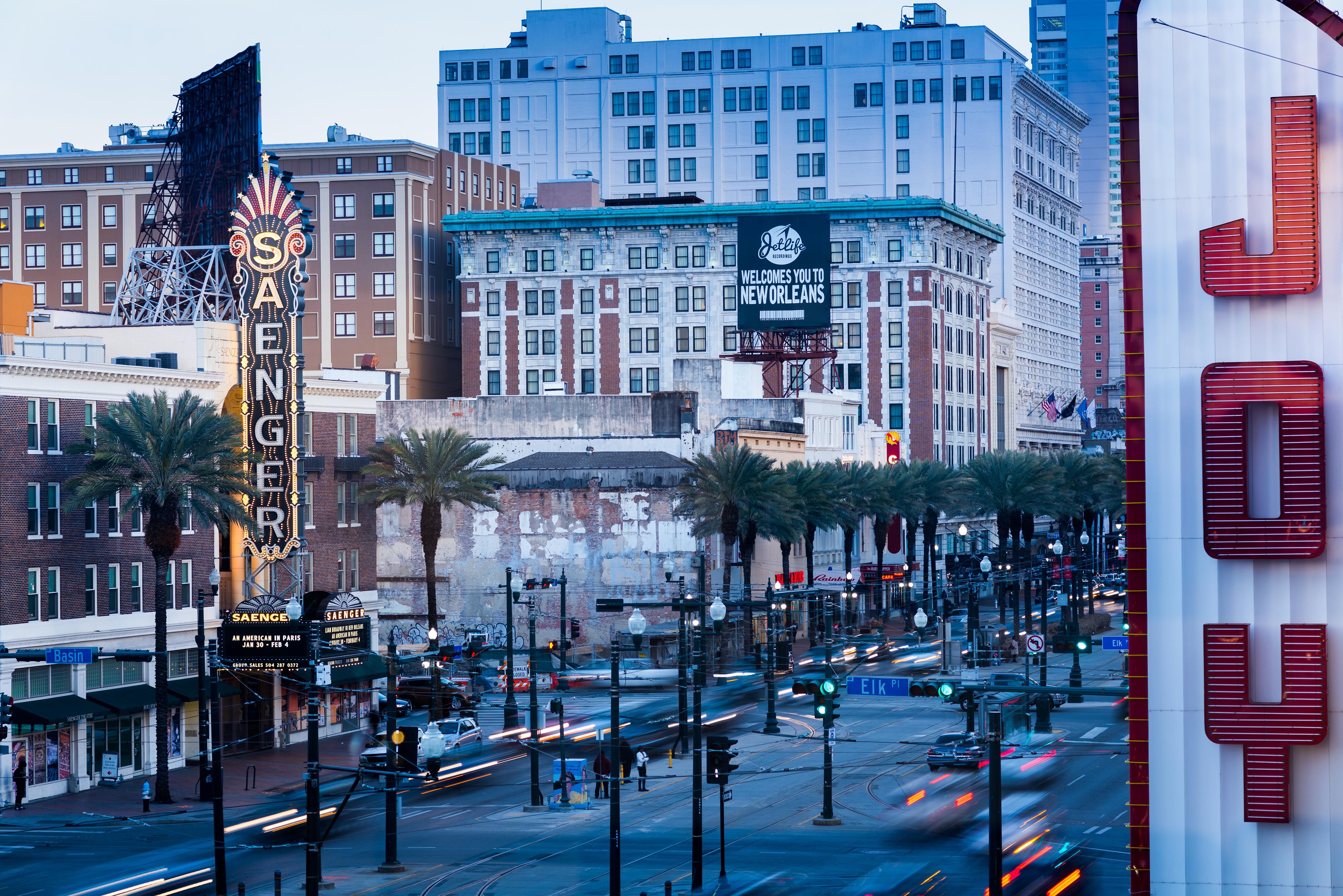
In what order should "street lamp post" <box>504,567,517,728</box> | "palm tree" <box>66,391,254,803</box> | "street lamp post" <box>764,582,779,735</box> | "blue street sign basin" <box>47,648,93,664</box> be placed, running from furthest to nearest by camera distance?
1. "street lamp post" <box>764,582,779,735</box>
2. "street lamp post" <box>504,567,517,728</box>
3. "palm tree" <box>66,391,254,803</box>
4. "blue street sign basin" <box>47,648,93,664</box>

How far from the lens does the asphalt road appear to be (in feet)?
169

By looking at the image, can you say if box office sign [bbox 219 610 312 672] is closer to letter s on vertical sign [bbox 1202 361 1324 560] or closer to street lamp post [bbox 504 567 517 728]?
street lamp post [bbox 504 567 517 728]

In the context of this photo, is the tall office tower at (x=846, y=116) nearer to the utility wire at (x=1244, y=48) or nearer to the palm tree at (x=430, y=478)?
the palm tree at (x=430, y=478)

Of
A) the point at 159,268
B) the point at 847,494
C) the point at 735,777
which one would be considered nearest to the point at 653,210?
the point at 847,494

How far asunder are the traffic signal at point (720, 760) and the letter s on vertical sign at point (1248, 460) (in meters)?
29.0

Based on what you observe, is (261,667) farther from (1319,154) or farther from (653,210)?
(653,210)

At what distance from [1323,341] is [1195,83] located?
3752 mm

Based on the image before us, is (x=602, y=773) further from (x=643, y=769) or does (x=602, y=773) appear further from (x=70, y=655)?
(x=70, y=655)

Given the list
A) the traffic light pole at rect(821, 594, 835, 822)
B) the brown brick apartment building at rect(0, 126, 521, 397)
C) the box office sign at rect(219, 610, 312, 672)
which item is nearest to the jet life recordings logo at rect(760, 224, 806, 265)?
the brown brick apartment building at rect(0, 126, 521, 397)

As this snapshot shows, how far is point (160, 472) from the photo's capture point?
69.2 m

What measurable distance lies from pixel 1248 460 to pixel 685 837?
38.4 meters

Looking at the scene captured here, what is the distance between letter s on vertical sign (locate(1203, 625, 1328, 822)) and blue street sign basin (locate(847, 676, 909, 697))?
19.4 meters

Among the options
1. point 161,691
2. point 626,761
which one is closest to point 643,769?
point 626,761

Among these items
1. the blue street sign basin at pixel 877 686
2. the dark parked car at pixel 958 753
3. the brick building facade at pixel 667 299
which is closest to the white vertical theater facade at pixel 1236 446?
the blue street sign basin at pixel 877 686
